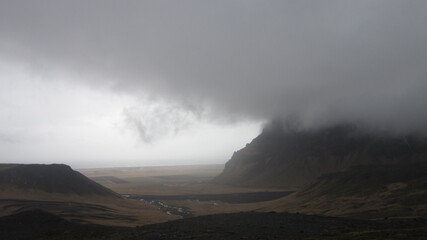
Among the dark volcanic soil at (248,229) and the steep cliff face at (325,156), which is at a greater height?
the steep cliff face at (325,156)

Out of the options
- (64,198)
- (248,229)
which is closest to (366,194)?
(248,229)

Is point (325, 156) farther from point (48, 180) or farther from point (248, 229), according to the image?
point (248, 229)

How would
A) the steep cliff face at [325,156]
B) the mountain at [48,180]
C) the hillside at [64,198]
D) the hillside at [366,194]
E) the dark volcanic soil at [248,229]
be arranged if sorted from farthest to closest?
the steep cliff face at [325,156], the mountain at [48,180], the hillside at [64,198], the hillside at [366,194], the dark volcanic soil at [248,229]

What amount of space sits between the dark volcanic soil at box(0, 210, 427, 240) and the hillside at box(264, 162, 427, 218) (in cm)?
1912

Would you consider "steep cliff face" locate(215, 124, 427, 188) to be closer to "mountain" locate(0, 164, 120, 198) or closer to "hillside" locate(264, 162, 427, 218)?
"hillside" locate(264, 162, 427, 218)

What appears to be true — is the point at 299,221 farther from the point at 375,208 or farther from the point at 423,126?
the point at 423,126

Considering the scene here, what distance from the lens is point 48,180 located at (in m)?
112

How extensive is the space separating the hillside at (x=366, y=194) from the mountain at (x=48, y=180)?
6009 centimetres

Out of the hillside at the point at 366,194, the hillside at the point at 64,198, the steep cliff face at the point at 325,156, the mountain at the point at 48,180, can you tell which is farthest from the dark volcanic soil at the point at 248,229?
the steep cliff face at the point at 325,156

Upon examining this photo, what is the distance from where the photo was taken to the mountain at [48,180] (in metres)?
106

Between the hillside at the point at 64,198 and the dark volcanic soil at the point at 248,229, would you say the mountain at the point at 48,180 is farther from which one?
the dark volcanic soil at the point at 248,229

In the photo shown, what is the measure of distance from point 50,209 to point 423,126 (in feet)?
539

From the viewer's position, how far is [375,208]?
65188 mm

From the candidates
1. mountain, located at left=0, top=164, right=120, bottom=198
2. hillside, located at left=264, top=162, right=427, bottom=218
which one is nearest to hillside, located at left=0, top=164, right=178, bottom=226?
mountain, located at left=0, top=164, right=120, bottom=198
